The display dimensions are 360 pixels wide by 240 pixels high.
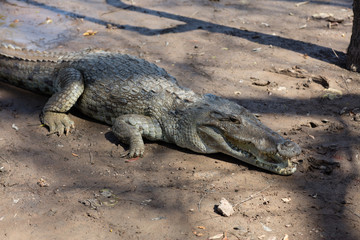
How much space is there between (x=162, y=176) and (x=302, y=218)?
1.39m

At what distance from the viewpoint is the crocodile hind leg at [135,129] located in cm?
440

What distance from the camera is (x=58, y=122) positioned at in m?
4.76

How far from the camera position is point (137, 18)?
8203mm

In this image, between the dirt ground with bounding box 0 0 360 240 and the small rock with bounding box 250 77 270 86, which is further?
the small rock with bounding box 250 77 270 86

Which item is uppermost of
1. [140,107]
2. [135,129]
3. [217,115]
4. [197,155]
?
[217,115]

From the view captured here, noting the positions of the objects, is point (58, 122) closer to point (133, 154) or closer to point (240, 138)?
point (133, 154)

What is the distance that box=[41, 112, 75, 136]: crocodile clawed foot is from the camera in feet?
15.3

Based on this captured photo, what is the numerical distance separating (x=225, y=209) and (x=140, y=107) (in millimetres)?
1771

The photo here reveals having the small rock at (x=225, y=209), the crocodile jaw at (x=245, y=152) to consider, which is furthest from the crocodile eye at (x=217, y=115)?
the small rock at (x=225, y=209)

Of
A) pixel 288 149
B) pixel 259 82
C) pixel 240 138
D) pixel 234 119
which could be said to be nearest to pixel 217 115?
pixel 234 119

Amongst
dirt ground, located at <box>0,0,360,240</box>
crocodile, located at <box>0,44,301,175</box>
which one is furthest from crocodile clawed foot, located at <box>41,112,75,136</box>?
dirt ground, located at <box>0,0,360,240</box>

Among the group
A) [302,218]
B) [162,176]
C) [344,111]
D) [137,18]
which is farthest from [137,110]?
[137,18]

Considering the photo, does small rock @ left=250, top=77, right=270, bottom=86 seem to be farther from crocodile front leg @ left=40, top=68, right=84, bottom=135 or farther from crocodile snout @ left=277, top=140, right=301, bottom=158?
crocodile front leg @ left=40, top=68, right=84, bottom=135

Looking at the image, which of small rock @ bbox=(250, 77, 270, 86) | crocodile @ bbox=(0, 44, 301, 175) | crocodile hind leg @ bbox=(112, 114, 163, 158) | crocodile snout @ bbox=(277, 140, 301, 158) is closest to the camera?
crocodile snout @ bbox=(277, 140, 301, 158)
